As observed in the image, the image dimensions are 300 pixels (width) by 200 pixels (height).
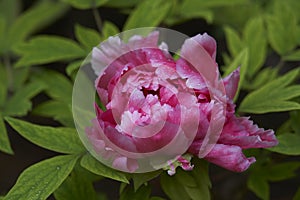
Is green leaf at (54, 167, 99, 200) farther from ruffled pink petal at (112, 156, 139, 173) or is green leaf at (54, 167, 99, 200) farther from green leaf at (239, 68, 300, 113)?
green leaf at (239, 68, 300, 113)

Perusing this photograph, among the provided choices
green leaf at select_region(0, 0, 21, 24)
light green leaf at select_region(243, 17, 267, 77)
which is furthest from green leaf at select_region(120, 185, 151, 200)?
green leaf at select_region(0, 0, 21, 24)

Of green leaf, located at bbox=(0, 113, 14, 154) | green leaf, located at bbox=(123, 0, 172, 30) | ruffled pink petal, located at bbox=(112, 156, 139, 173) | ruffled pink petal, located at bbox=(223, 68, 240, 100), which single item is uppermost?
ruffled pink petal, located at bbox=(223, 68, 240, 100)

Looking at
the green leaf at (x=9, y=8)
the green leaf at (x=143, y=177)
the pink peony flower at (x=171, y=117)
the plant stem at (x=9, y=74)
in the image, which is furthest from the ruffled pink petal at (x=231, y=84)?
the green leaf at (x=9, y=8)

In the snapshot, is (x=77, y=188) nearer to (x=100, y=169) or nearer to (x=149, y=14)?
(x=100, y=169)

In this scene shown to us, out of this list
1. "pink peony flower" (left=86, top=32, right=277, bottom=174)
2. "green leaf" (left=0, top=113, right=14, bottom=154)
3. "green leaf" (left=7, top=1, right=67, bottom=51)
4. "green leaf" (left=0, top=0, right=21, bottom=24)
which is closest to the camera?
"pink peony flower" (left=86, top=32, right=277, bottom=174)

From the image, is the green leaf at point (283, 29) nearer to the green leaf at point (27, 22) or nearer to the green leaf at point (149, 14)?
the green leaf at point (149, 14)

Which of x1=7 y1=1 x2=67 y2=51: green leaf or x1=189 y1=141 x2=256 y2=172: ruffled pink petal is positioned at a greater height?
x1=189 y1=141 x2=256 y2=172: ruffled pink petal
